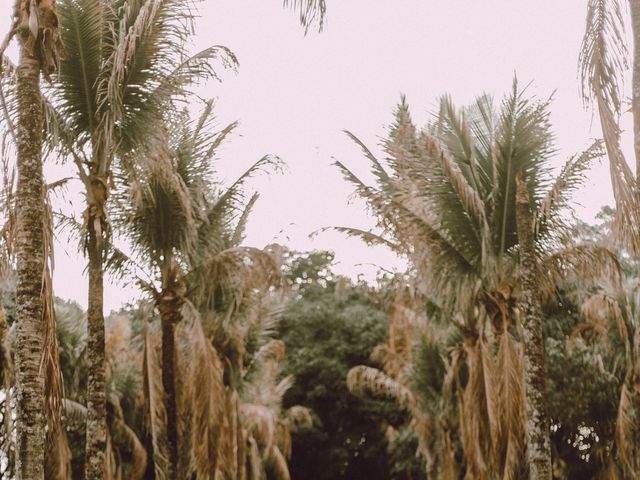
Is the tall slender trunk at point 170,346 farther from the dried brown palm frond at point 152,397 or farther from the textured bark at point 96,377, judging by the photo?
the textured bark at point 96,377

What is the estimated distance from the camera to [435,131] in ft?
48.0

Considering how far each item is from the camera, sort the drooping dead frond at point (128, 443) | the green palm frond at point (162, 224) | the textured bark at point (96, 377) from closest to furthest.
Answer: the textured bark at point (96, 377)
the green palm frond at point (162, 224)
the drooping dead frond at point (128, 443)

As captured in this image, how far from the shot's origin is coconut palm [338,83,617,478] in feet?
38.4

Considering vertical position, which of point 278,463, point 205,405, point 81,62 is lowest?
point 278,463

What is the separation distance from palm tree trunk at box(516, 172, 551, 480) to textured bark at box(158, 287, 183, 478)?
5.62 meters

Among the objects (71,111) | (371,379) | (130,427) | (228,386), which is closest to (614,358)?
(371,379)

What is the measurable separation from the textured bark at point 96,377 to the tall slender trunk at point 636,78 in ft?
19.0

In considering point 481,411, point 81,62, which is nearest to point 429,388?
point 481,411

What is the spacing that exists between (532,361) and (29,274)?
20.0ft

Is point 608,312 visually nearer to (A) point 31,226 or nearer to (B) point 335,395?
(A) point 31,226

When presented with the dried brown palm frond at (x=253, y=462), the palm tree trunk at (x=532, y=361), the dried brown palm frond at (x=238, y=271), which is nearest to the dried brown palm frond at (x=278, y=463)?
the dried brown palm frond at (x=253, y=462)

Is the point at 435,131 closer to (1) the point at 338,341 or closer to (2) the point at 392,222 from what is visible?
(2) the point at 392,222

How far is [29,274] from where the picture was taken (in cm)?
615

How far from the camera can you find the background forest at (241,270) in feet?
22.3
